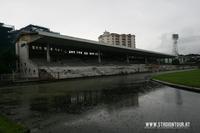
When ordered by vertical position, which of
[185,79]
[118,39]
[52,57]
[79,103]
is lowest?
[79,103]

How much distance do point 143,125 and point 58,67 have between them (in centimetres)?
4054

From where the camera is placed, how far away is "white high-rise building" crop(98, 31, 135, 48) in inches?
5930

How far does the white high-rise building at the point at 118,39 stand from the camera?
15062cm

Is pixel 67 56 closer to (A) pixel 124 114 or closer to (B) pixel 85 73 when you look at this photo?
(B) pixel 85 73

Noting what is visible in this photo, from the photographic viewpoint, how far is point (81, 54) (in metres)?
67.4

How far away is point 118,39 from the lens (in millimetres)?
153625

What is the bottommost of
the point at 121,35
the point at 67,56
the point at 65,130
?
the point at 65,130

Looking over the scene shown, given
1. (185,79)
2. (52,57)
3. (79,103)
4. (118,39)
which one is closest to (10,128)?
(79,103)

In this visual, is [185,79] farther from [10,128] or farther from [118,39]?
[118,39]

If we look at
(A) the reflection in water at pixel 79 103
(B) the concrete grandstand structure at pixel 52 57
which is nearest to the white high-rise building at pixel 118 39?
(B) the concrete grandstand structure at pixel 52 57

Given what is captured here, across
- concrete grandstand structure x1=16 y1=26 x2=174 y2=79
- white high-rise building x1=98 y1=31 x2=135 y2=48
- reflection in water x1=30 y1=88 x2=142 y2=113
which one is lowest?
reflection in water x1=30 y1=88 x2=142 y2=113

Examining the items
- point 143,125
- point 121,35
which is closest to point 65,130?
point 143,125

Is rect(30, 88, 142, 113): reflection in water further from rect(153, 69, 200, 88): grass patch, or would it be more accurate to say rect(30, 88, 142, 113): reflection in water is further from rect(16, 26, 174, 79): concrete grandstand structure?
→ rect(16, 26, 174, 79): concrete grandstand structure

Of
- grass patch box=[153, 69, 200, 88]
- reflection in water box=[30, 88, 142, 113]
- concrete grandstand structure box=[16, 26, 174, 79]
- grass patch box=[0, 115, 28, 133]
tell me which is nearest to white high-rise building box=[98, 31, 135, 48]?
concrete grandstand structure box=[16, 26, 174, 79]
